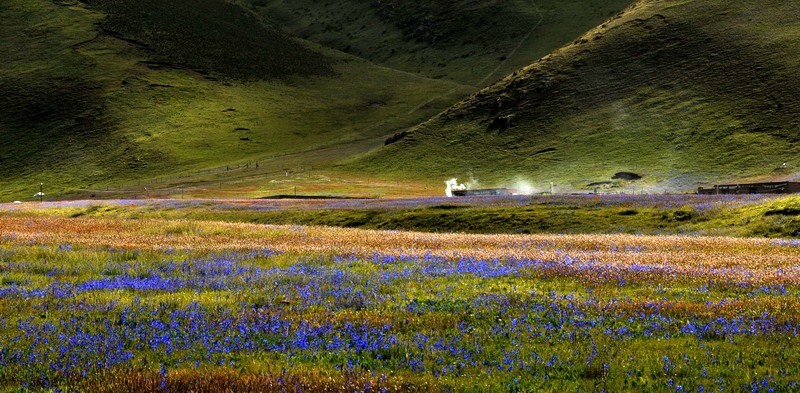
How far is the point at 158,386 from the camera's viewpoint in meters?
7.22

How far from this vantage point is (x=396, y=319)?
1092 cm

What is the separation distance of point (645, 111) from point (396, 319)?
134 metres

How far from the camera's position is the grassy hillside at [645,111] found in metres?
112

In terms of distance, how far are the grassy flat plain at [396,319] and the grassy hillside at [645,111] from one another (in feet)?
299

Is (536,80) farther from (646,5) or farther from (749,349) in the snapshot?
(749,349)

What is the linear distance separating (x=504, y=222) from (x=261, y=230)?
20.3 meters

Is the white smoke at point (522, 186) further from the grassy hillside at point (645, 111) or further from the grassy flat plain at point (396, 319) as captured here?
the grassy flat plain at point (396, 319)

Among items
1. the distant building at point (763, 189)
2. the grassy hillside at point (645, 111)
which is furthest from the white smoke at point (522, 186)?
the distant building at point (763, 189)

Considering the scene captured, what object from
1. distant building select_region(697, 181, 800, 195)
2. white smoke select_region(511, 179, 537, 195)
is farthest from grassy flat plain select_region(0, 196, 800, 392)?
white smoke select_region(511, 179, 537, 195)

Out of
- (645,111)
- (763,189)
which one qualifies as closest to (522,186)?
(645,111)

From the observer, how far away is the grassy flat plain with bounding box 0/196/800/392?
7.78 metres

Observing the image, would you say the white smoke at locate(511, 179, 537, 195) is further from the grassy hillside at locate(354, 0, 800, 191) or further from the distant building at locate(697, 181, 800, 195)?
the distant building at locate(697, 181, 800, 195)

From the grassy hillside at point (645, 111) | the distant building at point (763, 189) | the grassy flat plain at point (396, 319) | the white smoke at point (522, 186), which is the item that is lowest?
the grassy flat plain at point (396, 319)

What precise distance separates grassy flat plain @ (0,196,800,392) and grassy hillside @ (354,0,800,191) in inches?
3593
